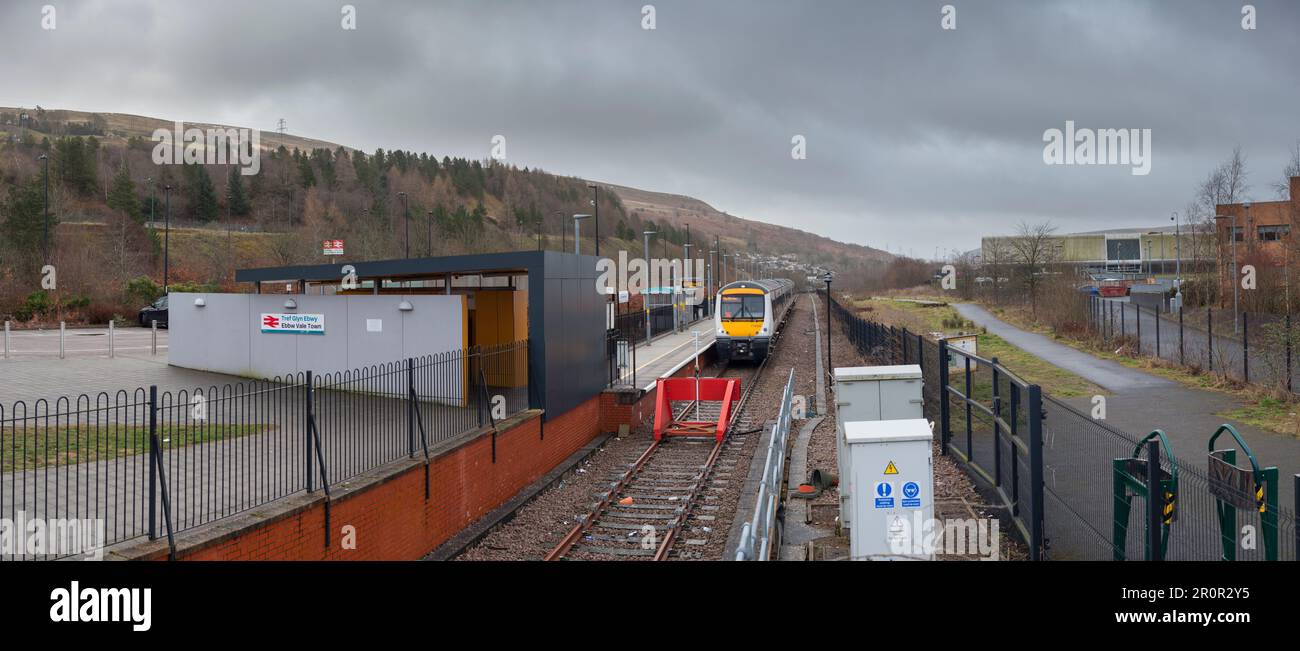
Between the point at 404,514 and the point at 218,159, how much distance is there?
11404 cm

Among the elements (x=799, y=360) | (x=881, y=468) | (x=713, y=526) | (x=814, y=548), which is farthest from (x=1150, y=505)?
(x=799, y=360)

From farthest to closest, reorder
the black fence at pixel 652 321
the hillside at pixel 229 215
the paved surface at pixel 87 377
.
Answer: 1. the hillside at pixel 229 215
2. the black fence at pixel 652 321
3. the paved surface at pixel 87 377

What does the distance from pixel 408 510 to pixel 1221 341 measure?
2667 centimetres

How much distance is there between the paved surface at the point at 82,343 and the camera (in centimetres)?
2362

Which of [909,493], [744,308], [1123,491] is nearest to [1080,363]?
[744,308]

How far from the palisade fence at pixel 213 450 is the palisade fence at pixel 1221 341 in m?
15.4

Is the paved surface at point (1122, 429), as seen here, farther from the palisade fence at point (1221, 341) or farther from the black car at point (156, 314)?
the black car at point (156, 314)

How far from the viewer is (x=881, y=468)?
26.0ft

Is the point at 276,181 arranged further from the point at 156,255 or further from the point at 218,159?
the point at 156,255

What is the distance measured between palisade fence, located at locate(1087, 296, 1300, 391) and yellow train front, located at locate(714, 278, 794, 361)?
11.6 meters

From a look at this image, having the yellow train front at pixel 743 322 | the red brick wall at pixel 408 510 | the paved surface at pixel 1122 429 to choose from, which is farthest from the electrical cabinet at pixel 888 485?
the yellow train front at pixel 743 322

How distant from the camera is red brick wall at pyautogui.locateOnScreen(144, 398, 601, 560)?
24.6 ft

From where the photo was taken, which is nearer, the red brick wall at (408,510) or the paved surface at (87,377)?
the red brick wall at (408,510)

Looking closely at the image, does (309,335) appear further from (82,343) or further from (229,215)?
(229,215)
